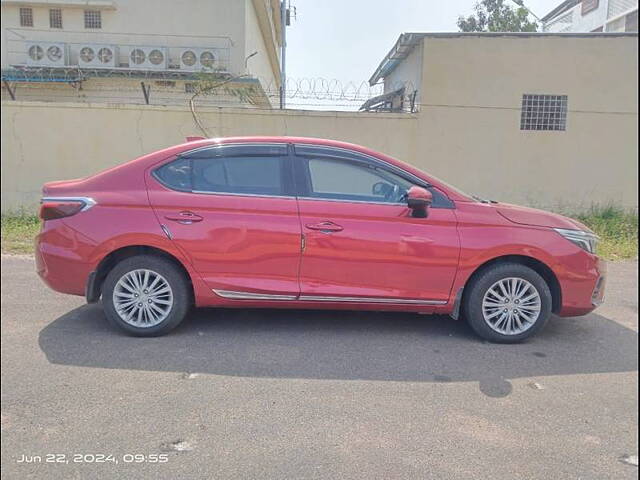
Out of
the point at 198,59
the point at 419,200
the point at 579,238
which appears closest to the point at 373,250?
the point at 419,200

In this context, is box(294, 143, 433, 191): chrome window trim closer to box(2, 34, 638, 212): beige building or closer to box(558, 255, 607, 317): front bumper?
box(558, 255, 607, 317): front bumper

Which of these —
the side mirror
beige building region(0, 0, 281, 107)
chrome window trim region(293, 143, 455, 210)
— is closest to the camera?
the side mirror

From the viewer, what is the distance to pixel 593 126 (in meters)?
6.63

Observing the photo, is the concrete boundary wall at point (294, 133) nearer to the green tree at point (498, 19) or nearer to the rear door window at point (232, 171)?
the rear door window at point (232, 171)

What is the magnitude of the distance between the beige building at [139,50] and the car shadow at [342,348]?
2340 millimetres

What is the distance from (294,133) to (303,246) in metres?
5.05

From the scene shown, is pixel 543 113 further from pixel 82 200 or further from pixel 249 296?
pixel 82 200

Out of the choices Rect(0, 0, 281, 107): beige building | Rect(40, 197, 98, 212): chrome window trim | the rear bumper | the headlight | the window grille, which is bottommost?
the rear bumper

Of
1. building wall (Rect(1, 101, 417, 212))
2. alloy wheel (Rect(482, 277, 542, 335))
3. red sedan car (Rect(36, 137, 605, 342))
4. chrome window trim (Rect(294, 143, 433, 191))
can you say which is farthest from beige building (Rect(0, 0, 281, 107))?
alloy wheel (Rect(482, 277, 542, 335))

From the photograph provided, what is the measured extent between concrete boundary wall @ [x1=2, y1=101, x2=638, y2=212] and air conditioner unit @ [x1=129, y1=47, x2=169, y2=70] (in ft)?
2.28

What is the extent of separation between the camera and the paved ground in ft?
7.25

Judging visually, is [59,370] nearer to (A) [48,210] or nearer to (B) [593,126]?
(A) [48,210]

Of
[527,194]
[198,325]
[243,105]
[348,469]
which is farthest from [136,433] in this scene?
[527,194]

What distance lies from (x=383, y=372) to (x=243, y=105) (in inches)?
252
